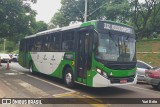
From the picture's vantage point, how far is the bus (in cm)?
1043

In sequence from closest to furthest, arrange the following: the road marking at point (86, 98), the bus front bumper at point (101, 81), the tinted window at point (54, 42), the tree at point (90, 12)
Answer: the road marking at point (86, 98) < the bus front bumper at point (101, 81) < the tinted window at point (54, 42) < the tree at point (90, 12)

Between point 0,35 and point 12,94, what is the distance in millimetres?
20593

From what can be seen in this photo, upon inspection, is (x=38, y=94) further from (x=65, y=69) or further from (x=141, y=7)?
(x=141, y=7)

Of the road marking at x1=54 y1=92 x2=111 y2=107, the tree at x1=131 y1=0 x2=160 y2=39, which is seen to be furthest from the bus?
the tree at x1=131 y1=0 x2=160 y2=39

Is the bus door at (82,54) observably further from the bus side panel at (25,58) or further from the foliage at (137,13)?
the foliage at (137,13)

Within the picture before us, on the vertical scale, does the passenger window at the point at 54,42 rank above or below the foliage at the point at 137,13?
below

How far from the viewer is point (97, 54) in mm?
10445

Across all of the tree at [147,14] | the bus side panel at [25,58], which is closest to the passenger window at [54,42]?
the bus side panel at [25,58]

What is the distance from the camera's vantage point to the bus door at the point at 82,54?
11.1 metres

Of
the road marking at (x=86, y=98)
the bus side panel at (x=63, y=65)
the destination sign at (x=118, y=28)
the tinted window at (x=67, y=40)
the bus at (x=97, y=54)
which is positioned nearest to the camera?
the road marking at (x=86, y=98)

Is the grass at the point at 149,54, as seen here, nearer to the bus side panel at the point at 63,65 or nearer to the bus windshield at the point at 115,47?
the bus side panel at the point at 63,65

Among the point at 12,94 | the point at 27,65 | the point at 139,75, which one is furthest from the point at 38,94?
the point at 27,65

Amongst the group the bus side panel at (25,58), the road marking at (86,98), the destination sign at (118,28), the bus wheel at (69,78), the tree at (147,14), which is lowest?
the road marking at (86,98)

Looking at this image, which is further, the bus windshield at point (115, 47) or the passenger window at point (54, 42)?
the passenger window at point (54, 42)
